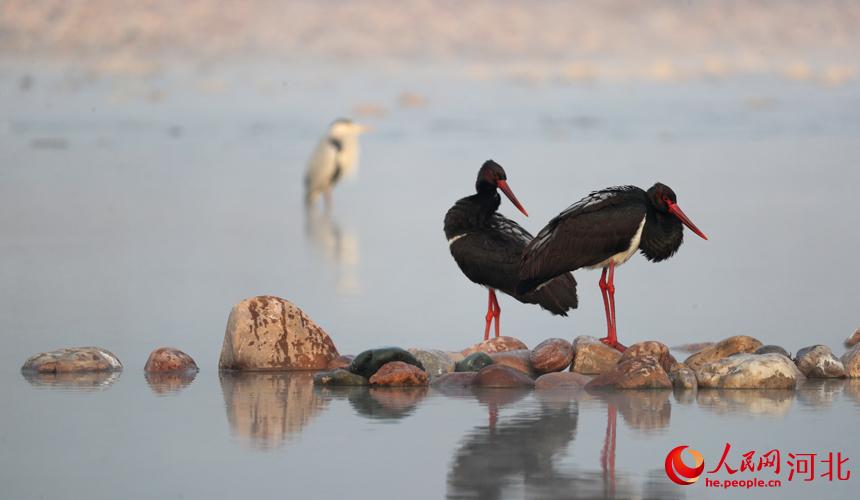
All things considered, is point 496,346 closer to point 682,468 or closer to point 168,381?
point 168,381

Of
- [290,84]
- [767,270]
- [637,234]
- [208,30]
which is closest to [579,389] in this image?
[637,234]

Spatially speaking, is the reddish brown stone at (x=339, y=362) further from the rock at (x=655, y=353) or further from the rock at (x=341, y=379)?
the rock at (x=655, y=353)

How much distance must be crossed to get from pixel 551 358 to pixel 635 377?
790 millimetres

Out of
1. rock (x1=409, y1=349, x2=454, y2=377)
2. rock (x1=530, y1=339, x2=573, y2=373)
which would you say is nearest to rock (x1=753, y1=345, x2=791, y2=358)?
rock (x1=530, y1=339, x2=573, y2=373)

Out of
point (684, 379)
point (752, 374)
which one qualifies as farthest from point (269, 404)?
point (752, 374)

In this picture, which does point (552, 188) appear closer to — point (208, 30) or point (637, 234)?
→ point (637, 234)

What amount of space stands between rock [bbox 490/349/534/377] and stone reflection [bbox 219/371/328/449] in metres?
1.16

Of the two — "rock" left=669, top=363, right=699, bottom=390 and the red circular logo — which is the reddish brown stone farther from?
the red circular logo

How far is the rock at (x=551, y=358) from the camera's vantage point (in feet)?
35.2

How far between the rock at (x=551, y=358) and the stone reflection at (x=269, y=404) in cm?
138

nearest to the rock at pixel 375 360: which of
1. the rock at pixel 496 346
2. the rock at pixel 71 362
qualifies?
the rock at pixel 496 346

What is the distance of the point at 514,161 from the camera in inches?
1032

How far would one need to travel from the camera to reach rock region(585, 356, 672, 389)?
10055 mm

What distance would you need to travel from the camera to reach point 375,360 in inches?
410
